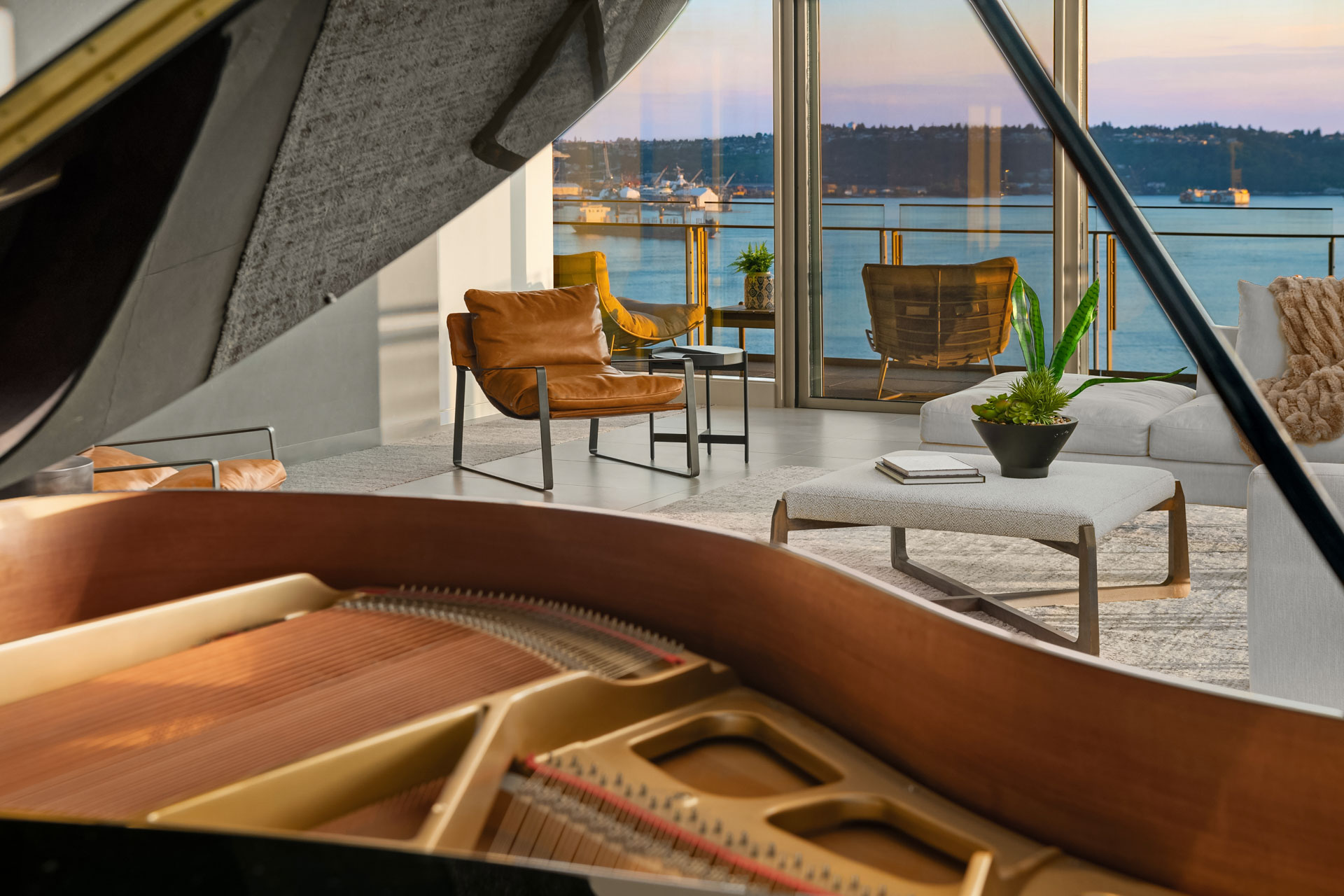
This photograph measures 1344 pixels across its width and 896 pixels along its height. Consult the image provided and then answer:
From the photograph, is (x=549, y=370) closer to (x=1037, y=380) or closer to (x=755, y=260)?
(x=755, y=260)

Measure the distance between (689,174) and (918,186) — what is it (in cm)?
154

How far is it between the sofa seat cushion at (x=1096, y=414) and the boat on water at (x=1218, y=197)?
241 cm

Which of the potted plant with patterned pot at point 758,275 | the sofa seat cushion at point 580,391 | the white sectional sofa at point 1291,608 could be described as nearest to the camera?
the white sectional sofa at point 1291,608

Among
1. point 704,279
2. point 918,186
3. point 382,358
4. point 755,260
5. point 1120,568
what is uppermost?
point 918,186

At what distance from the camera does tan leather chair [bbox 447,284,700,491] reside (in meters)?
5.42

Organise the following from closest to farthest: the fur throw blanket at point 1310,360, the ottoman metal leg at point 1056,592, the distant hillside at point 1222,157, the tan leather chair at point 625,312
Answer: the ottoman metal leg at point 1056,592 < the fur throw blanket at point 1310,360 < the distant hillside at point 1222,157 < the tan leather chair at point 625,312

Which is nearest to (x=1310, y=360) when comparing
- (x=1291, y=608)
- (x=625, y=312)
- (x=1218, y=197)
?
(x=1291, y=608)

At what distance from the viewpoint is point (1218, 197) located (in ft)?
22.6

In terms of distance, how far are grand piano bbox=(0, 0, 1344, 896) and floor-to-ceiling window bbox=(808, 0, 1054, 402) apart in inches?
231

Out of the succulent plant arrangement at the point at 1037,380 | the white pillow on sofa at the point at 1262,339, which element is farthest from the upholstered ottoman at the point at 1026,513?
the white pillow on sofa at the point at 1262,339

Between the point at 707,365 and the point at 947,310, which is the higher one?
the point at 947,310

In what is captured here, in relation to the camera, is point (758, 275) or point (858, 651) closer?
point (858, 651)

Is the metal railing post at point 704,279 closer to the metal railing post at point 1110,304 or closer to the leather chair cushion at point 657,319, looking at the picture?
the leather chair cushion at point 657,319

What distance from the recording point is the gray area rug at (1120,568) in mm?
3004
